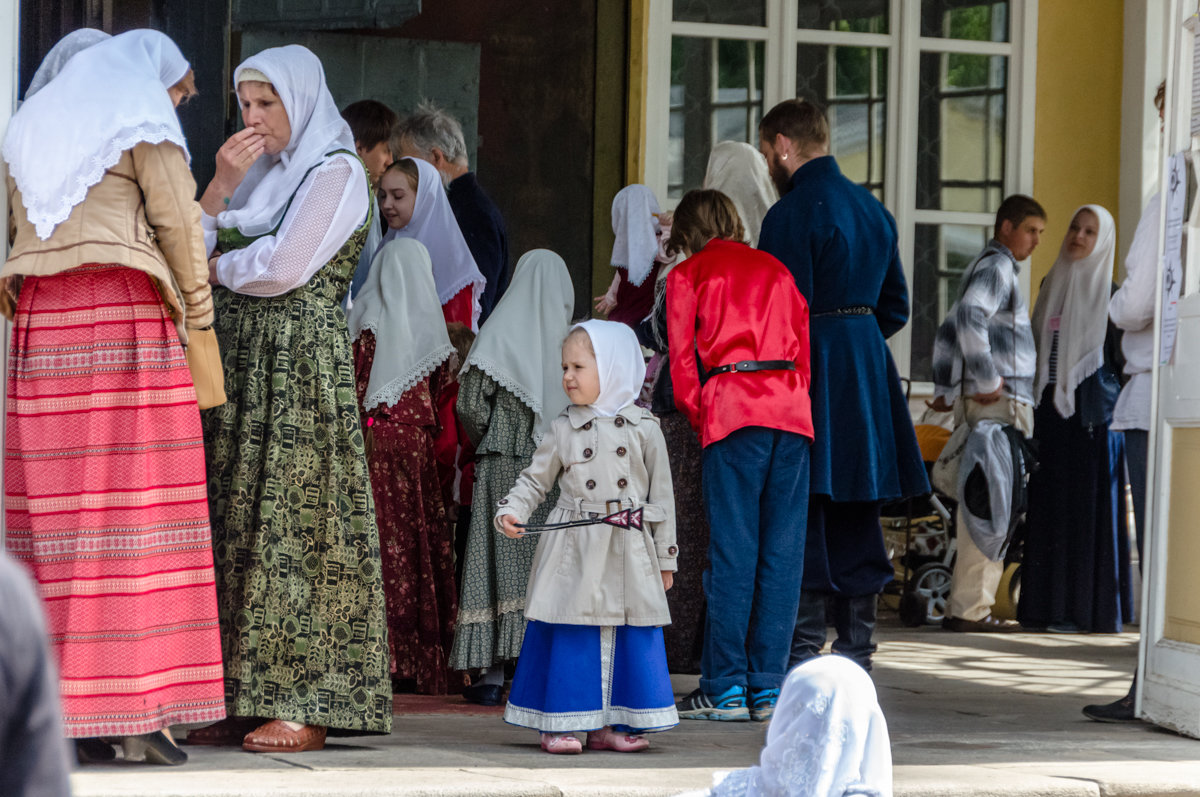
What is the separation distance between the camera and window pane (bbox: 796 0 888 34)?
9344mm

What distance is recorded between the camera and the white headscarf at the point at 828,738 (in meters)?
2.87

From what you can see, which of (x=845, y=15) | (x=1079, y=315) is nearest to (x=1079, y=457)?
(x=1079, y=315)

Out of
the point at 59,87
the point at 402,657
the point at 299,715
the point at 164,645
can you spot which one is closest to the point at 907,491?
the point at 402,657

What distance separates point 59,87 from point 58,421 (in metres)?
0.82

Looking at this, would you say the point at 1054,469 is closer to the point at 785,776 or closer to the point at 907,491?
the point at 907,491

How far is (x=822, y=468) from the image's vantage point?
5.45 meters

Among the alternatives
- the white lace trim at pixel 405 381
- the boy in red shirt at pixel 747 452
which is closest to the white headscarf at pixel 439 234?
the white lace trim at pixel 405 381

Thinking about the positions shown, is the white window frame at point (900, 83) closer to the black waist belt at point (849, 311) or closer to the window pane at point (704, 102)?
the window pane at point (704, 102)

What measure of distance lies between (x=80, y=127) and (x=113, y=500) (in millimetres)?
906

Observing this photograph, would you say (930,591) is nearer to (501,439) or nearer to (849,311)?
(849,311)

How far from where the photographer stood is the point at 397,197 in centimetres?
622

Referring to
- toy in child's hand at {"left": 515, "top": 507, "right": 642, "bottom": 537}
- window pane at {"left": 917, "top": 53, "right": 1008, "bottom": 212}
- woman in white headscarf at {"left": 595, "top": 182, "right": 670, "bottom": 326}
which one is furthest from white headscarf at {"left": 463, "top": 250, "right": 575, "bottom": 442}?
window pane at {"left": 917, "top": 53, "right": 1008, "bottom": 212}

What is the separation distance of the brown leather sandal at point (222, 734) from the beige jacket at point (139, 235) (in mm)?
1109

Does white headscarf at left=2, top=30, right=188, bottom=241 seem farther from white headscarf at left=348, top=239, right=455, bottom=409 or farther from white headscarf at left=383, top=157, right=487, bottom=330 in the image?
white headscarf at left=383, top=157, right=487, bottom=330
